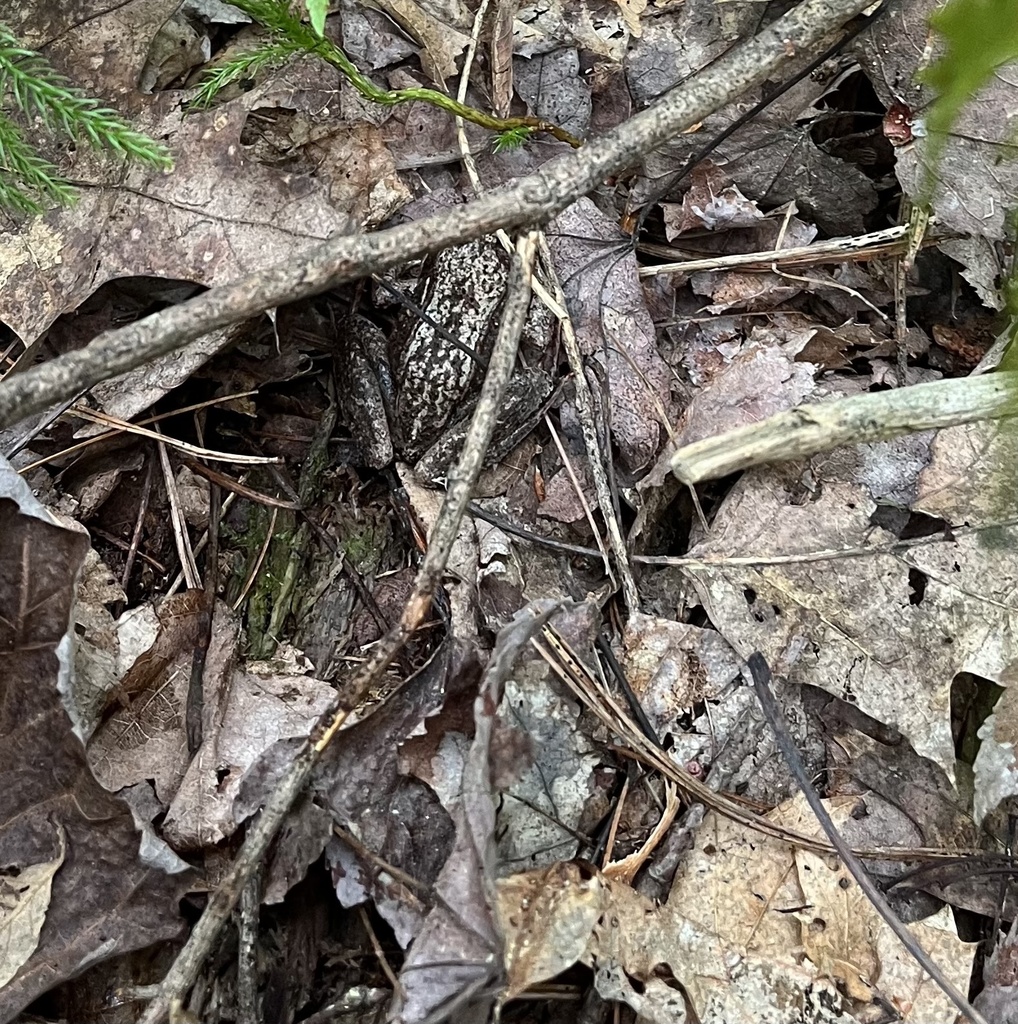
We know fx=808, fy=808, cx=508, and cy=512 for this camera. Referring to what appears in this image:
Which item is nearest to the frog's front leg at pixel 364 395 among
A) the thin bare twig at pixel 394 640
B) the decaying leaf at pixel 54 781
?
the decaying leaf at pixel 54 781

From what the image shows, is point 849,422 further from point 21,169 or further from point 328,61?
point 21,169

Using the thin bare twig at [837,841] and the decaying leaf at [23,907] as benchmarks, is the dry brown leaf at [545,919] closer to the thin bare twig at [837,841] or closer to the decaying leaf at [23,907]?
the thin bare twig at [837,841]

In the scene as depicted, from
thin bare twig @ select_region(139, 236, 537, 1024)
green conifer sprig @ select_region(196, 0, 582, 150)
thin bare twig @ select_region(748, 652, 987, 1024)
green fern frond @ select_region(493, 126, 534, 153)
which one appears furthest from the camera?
green fern frond @ select_region(493, 126, 534, 153)

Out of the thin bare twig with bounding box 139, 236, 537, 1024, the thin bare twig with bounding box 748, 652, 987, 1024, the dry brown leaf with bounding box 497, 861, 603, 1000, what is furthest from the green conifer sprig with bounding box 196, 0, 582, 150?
the dry brown leaf with bounding box 497, 861, 603, 1000

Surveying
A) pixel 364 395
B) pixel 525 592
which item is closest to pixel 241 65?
pixel 364 395

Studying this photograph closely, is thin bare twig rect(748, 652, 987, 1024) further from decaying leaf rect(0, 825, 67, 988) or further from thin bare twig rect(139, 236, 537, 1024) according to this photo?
decaying leaf rect(0, 825, 67, 988)

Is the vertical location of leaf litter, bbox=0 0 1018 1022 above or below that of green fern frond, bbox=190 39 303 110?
below

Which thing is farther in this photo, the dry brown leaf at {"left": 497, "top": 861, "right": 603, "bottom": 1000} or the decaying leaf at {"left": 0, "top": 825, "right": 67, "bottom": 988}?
the decaying leaf at {"left": 0, "top": 825, "right": 67, "bottom": 988}
